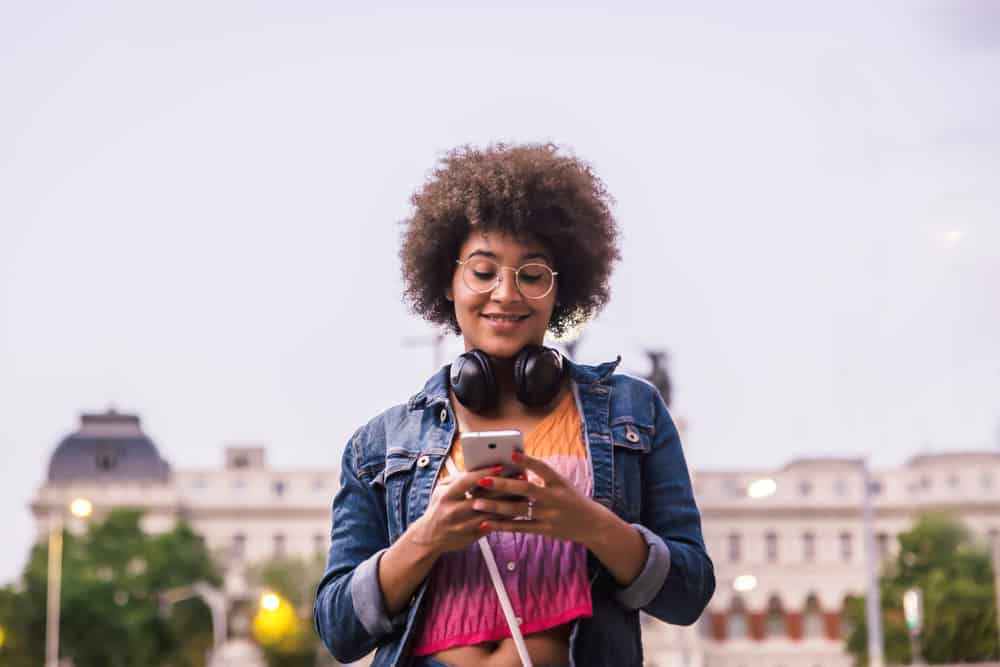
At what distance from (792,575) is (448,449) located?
108713mm

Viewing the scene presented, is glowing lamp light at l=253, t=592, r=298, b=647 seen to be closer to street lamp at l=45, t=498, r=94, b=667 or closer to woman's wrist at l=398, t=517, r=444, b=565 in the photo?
street lamp at l=45, t=498, r=94, b=667

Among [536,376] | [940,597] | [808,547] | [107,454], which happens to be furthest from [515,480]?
[107,454]

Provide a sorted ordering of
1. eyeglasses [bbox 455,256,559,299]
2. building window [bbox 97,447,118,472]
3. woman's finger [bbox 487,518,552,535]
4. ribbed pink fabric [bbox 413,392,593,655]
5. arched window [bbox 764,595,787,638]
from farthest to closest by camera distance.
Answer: building window [bbox 97,447,118,472]
arched window [bbox 764,595,787,638]
eyeglasses [bbox 455,256,559,299]
ribbed pink fabric [bbox 413,392,593,655]
woman's finger [bbox 487,518,552,535]

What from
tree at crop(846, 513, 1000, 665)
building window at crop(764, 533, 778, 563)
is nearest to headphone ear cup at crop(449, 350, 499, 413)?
tree at crop(846, 513, 1000, 665)

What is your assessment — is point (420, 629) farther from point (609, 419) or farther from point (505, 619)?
point (609, 419)

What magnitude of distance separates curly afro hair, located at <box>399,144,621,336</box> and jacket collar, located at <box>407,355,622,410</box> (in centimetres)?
22

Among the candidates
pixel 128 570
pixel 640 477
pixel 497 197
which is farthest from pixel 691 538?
pixel 128 570

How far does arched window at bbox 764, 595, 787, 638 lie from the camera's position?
106m

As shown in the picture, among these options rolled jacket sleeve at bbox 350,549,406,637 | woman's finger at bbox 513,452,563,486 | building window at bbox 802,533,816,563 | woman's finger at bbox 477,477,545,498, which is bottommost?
rolled jacket sleeve at bbox 350,549,406,637

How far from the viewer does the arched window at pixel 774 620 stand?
106 metres

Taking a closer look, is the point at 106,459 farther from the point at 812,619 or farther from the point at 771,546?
the point at 812,619

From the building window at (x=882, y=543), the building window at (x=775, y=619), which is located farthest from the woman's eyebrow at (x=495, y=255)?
the building window at (x=882, y=543)

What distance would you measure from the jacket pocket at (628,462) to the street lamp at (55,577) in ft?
122

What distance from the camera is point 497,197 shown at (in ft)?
12.3
